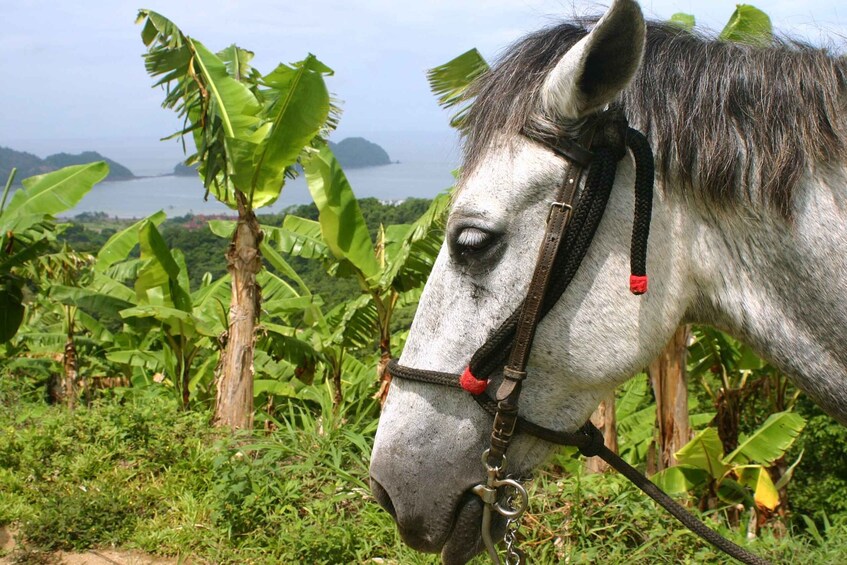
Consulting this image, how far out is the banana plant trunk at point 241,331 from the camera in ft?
18.5

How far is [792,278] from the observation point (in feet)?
5.05

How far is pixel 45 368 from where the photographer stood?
824cm

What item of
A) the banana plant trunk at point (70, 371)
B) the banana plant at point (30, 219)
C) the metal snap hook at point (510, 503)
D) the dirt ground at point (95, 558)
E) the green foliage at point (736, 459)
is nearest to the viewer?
the metal snap hook at point (510, 503)

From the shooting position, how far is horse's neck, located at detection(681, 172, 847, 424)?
1.51 metres

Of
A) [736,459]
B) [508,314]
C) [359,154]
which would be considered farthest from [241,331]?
[359,154]

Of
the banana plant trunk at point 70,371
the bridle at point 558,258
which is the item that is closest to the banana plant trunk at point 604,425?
the bridle at point 558,258

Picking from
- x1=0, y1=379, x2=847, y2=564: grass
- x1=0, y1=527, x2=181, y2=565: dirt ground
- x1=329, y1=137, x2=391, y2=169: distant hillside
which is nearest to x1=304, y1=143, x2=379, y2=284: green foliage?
x1=0, y1=379, x2=847, y2=564: grass

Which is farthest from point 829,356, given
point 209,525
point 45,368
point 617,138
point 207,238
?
point 207,238

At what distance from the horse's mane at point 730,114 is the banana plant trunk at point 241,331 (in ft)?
14.0

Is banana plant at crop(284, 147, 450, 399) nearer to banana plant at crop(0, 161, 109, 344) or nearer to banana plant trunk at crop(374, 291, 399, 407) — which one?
banana plant trunk at crop(374, 291, 399, 407)

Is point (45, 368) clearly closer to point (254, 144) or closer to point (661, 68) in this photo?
point (254, 144)

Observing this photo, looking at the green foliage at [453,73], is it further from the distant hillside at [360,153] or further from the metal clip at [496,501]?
the distant hillside at [360,153]

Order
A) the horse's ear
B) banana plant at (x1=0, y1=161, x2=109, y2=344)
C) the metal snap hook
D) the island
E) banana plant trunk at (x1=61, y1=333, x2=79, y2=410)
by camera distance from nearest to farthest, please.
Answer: the horse's ear → the metal snap hook → banana plant at (x1=0, y1=161, x2=109, y2=344) → banana plant trunk at (x1=61, y1=333, x2=79, y2=410) → the island

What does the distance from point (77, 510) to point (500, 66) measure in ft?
12.1
